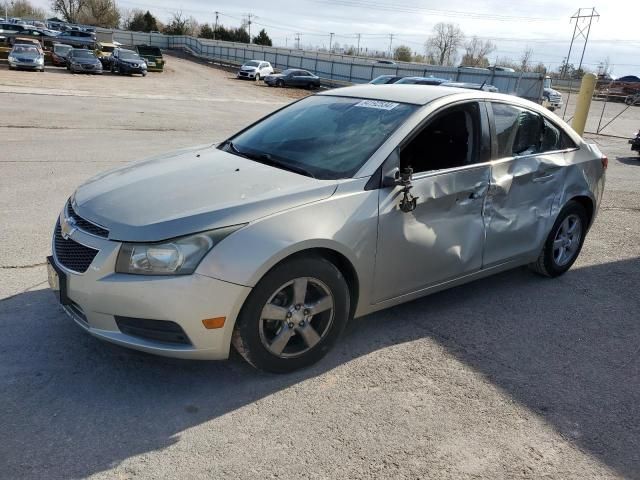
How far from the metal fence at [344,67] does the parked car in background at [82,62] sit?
65.5 ft

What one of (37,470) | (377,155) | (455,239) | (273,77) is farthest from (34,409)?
(273,77)

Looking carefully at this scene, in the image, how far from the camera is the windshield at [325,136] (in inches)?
144

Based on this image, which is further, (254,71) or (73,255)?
(254,71)

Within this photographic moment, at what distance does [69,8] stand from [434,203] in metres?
117

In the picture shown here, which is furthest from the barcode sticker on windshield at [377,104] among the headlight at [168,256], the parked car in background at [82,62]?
the parked car in background at [82,62]

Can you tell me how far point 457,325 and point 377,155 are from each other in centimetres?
149

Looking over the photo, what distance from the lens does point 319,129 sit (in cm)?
407

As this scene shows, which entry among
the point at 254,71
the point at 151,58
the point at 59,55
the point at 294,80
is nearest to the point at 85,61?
the point at 59,55

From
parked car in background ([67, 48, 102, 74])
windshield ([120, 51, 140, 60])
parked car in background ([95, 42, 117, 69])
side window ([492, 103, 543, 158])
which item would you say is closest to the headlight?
side window ([492, 103, 543, 158])

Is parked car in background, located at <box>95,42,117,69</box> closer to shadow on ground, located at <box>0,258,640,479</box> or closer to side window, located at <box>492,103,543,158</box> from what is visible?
side window, located at <box>492,103,543,158</box>

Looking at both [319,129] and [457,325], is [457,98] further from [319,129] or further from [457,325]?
[457,325]

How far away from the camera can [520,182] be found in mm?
4434

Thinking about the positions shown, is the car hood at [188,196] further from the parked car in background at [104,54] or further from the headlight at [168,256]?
the parked car in background at [104,54]

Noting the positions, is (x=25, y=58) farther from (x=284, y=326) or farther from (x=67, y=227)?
(x=284, y=326)
